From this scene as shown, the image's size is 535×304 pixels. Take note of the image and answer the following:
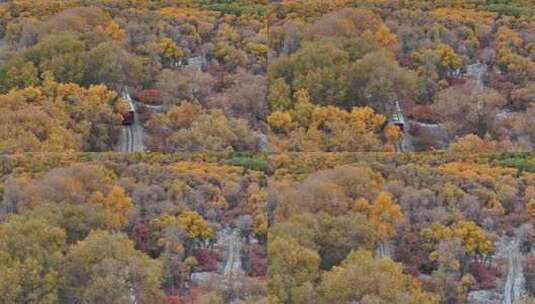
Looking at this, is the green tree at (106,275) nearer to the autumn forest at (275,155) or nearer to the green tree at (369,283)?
the autumn forest at (275,155)

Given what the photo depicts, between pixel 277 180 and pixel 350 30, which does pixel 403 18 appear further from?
pixel 277 180

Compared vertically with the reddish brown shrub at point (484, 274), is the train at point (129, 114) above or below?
above

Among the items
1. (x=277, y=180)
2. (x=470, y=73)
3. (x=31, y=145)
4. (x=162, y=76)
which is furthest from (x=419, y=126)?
(x=31, y=145)

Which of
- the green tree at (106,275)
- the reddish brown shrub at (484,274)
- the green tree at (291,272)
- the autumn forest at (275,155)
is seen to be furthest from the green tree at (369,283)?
the green tree at (106,275)

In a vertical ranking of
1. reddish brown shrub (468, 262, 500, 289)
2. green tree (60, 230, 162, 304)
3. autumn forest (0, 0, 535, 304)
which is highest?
autumn forest (0, 0, 535, 304)

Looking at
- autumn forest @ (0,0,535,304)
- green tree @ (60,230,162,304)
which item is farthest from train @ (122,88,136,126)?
green tree @ (60,230,162,304)

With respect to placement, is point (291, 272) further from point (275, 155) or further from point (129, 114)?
point (129, 114)

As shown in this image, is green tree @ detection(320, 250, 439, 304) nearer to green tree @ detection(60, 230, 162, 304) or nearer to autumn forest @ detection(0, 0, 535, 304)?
autumn forest @ detection(0, 0, 535, 304)

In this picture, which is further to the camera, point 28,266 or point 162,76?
point 162,76
